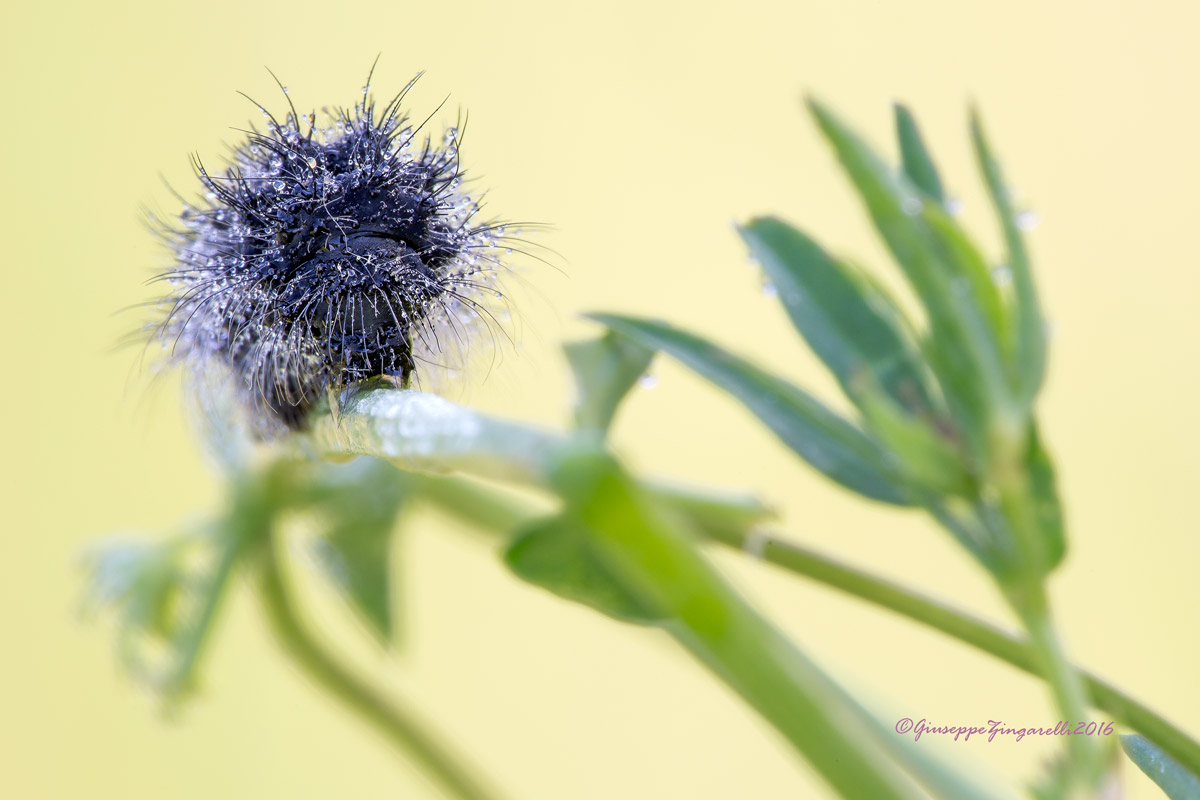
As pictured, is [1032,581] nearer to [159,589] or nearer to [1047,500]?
[1047,500]

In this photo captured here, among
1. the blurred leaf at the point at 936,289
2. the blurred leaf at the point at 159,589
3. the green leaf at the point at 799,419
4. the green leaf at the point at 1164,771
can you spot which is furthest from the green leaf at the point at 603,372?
the blurred leaf at the point at 159,589

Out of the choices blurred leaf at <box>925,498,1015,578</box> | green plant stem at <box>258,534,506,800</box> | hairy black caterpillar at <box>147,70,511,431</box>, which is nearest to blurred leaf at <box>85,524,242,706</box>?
green plant stem at <box>258,534,506,800</box>

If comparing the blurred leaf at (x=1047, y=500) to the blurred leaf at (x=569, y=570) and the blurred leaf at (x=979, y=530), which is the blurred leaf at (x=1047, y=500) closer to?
the blurred leaf at (x=979, y=530)

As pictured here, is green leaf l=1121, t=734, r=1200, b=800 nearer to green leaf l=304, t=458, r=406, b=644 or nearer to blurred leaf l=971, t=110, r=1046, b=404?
blurred leaf l=971, t=110, r=1046, b=404

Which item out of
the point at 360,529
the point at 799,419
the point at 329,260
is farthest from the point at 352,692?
the point at 799,419

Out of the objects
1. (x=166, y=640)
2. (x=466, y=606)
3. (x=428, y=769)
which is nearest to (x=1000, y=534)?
(x=428, y=769)

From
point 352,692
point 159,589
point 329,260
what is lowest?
point 352,692
